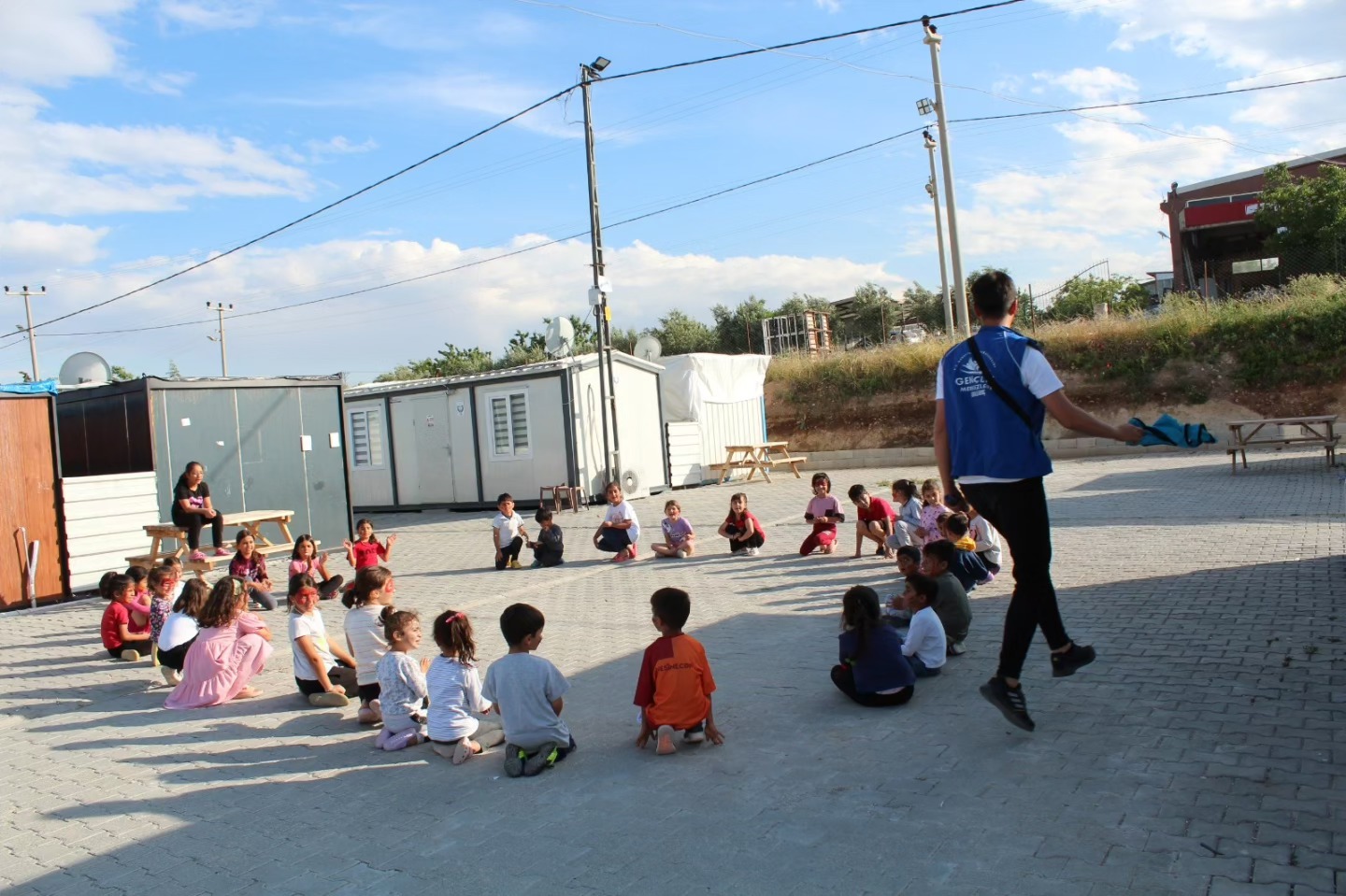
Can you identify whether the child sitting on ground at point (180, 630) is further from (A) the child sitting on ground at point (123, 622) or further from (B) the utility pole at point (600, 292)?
(B) the utility pole at point (600, 292)

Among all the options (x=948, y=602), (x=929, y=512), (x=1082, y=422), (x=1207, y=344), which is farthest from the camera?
(x=1207, y=344)

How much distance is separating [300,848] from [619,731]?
6.09 feet

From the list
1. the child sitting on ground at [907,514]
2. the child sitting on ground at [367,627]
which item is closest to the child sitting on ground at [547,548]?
the child sitting on ground at [907,514]

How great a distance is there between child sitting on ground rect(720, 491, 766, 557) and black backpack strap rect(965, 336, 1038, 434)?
7776 millimetres

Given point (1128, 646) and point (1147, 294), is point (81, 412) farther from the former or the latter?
point (1147, 294)

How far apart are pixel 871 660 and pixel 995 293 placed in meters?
2.13

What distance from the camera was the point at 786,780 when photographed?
4590mm

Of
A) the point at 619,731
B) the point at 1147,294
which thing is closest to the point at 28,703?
the point at 619,731

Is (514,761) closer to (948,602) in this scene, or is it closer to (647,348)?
(948,602)

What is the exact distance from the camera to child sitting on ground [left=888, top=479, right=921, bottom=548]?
1012cm

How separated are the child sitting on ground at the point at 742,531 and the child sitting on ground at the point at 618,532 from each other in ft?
4.12

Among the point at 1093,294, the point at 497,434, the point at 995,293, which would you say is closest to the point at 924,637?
the point at 995,293

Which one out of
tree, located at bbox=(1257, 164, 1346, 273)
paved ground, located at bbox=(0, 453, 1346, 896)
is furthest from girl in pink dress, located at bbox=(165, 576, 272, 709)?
tree, located at bbox=(1257, 164, 1346, 273)

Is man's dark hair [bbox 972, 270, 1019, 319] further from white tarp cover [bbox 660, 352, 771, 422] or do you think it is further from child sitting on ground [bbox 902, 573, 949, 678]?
white tarp cover [bbox 660, 352, 771, 422]
